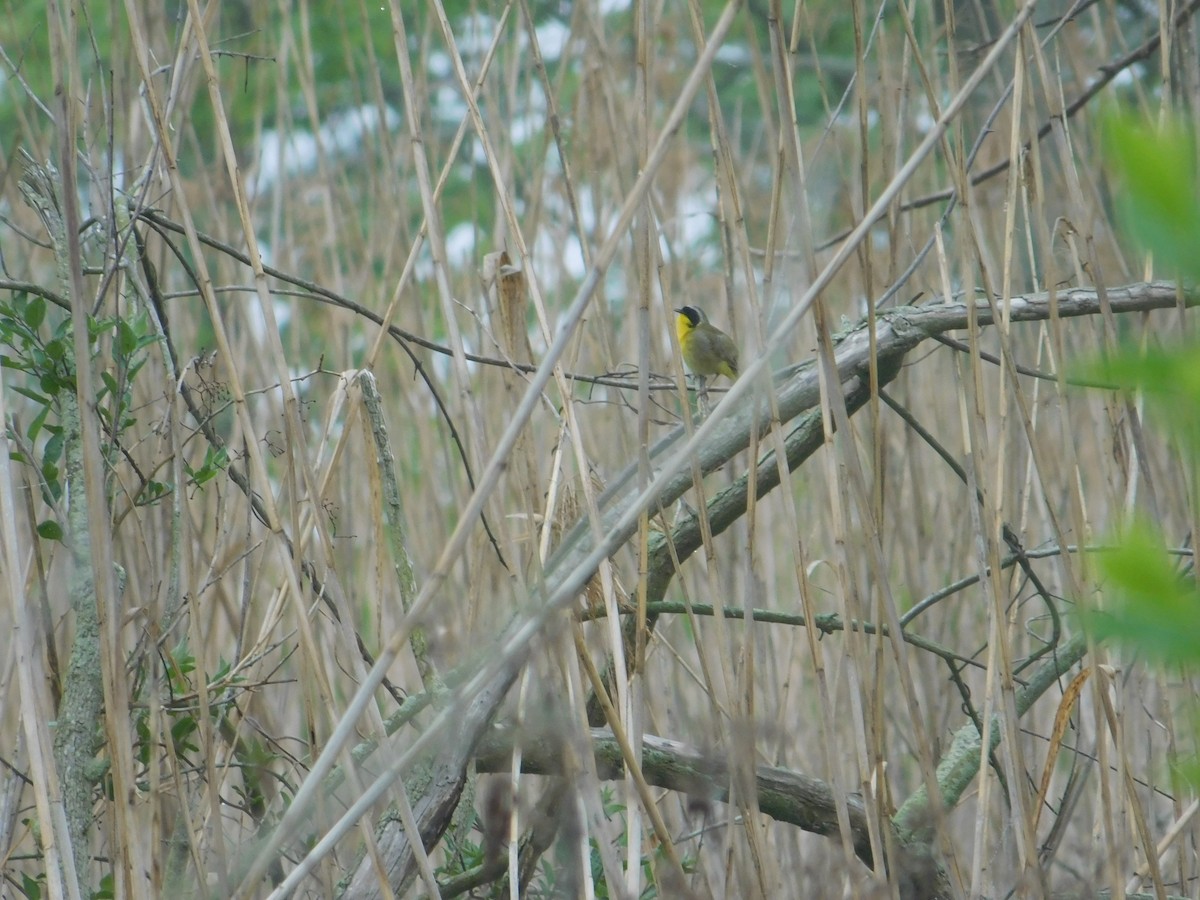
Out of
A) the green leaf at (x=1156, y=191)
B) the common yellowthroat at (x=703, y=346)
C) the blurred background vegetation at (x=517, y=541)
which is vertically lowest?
the common yellowthroat at (x=703, y=346)

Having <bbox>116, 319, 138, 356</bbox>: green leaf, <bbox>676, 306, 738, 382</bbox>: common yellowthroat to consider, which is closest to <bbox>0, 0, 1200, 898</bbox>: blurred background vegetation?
<bbox>116, 319, 138, 356</bbox>: green leaf

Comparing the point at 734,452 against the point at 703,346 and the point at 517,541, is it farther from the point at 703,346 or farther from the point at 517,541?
the point at 703,346

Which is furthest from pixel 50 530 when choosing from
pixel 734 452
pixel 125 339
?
pixel 734 452

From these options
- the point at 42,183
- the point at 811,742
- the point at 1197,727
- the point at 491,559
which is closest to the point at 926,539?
the point at 811,742

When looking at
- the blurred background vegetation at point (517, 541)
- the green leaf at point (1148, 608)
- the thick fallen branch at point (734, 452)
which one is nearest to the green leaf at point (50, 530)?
the blurred background vegetation at point (517, 541)

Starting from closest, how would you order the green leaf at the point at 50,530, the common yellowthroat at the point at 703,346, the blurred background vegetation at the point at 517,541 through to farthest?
1. the blurred background vegetation at the point at 517,541
2. the green leaf at the point at 50,530
3. the common yellowthroat at the point at 703,346

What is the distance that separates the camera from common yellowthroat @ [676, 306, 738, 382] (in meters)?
3.35

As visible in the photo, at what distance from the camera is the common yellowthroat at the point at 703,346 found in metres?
3.35

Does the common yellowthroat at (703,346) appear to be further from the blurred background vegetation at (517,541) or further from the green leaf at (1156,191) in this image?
the green leaf at (1156,191)

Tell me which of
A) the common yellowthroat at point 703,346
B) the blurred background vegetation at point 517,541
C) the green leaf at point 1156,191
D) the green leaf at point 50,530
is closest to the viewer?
the green leaf at point 1156,191

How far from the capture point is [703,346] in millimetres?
3418

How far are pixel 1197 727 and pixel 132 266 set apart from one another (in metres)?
1.03

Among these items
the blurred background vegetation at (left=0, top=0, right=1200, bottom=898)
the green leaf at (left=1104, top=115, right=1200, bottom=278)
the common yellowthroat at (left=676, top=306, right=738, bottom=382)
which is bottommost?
the common yellowthroat at (left=676, top=306, right=738, bottom=382)

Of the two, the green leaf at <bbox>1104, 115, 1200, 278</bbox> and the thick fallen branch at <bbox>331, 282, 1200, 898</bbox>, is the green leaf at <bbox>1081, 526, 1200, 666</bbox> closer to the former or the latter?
the green leaf at <bbox>1104, 115, 1200, 278</bbox>
